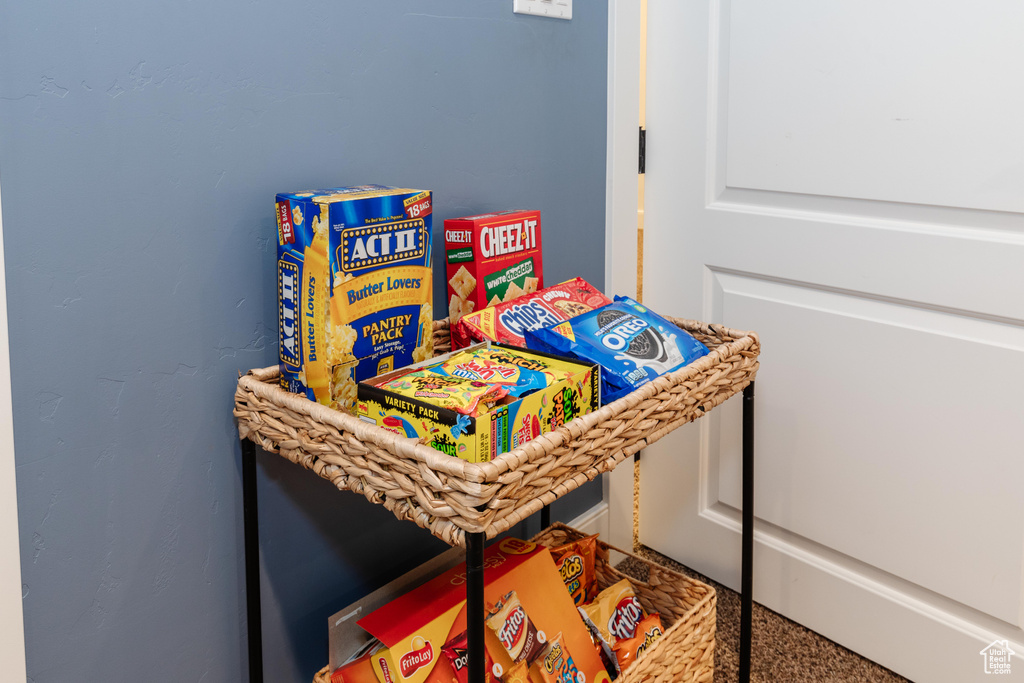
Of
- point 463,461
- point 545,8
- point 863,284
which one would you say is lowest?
point 463,461

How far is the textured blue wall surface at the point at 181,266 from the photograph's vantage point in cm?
85

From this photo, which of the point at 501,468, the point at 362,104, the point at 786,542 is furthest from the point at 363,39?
the point at 786,542

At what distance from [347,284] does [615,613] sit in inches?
26.4

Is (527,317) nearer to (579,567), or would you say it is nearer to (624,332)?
(624,332)

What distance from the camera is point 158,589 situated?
1008 mm

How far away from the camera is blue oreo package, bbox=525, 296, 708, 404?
986mm

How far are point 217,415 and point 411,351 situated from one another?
0.85ft

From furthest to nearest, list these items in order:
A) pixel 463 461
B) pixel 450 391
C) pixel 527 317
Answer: pixel 527 317
pixel 450 391
pixel 463 461

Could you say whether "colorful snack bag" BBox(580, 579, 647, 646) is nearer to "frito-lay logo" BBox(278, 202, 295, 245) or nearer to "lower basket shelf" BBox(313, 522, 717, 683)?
"lower basket shelf" BBox(313, 522, 717, 683)

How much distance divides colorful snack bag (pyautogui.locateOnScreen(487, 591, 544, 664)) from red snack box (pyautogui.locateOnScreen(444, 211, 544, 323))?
16.0 inches

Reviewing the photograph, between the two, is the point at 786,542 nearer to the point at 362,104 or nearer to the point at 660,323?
the point at 660,323

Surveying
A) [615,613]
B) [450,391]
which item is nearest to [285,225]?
[450,391]

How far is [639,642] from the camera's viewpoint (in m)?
1.19

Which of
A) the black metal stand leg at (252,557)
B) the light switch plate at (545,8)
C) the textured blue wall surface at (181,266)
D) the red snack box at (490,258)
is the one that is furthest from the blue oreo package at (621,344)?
the light switch plate at (545,8)
